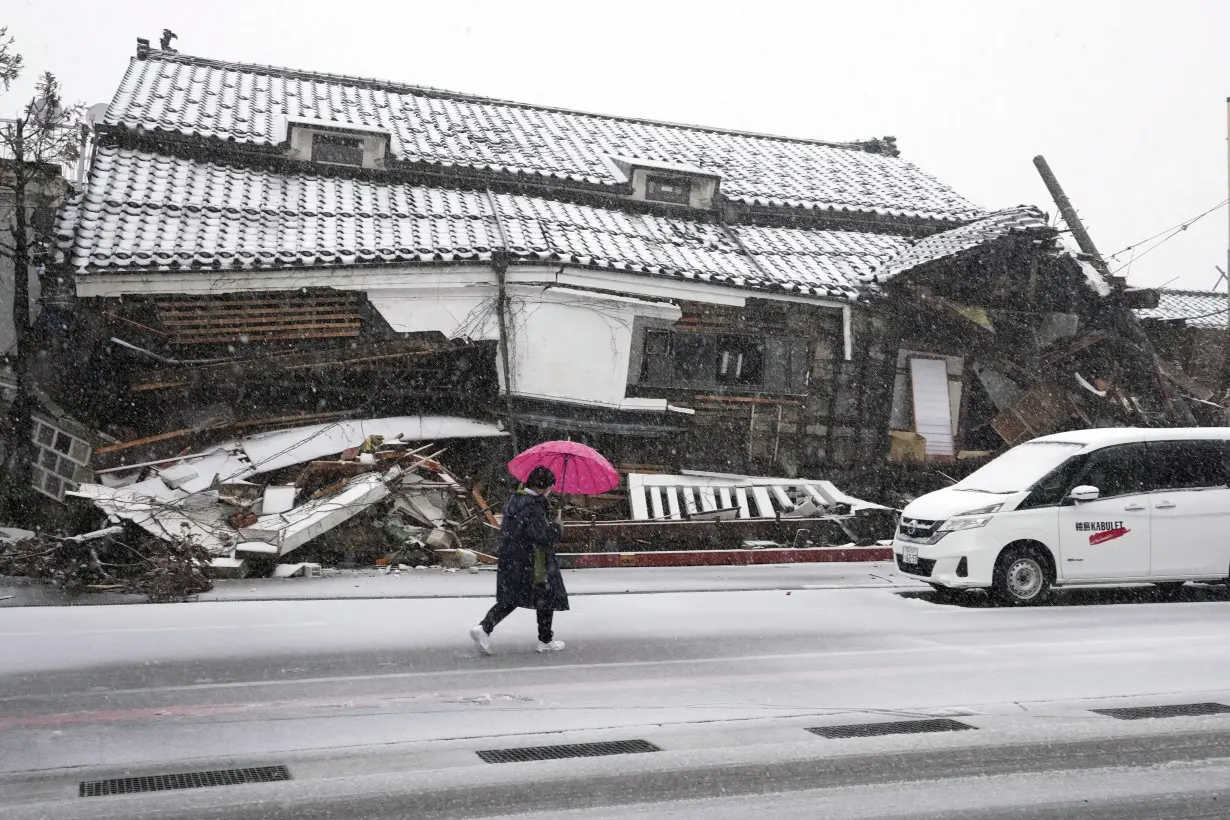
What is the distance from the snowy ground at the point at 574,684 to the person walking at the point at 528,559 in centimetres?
45

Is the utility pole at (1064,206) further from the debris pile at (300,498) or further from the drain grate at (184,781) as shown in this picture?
the drain grate at (184,781)

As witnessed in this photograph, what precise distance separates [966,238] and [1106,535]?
9.41 metres

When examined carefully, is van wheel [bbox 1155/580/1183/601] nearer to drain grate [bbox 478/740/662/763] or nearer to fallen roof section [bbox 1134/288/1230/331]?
drain grate [bbox 478/740/662/763]

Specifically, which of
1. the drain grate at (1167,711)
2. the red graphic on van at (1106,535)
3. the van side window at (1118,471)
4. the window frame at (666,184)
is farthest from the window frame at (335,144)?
the drain grate at (1167,711)

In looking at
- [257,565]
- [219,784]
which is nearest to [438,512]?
[257,565]

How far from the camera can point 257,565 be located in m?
12.9

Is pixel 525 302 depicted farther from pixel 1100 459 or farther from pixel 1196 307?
pixel 1196 307

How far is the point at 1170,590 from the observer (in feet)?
42.1

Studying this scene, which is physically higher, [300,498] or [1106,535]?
[300,498]

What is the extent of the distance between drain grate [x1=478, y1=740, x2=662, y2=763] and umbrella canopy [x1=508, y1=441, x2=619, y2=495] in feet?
12.6

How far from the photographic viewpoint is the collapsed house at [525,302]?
15.9 metres

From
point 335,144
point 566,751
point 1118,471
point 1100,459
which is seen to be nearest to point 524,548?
point 566,751

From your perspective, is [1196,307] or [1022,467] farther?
[1196,307]

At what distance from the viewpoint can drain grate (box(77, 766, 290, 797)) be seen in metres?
5.02
